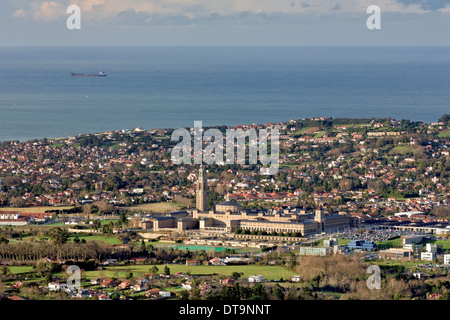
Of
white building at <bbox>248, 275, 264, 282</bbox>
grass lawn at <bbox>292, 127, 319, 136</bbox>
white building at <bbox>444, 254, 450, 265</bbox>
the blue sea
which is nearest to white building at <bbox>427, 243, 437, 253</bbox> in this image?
white building at <bbox>444, 254, 450, 265</bbox>

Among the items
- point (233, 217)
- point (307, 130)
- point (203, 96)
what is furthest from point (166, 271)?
point (203, 96)

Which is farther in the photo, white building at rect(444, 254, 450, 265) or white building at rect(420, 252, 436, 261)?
white building at rect(420, 252, 436, 261)

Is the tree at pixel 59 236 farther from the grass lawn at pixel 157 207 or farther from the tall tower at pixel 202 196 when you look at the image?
the grass lawn at pixel 157 207

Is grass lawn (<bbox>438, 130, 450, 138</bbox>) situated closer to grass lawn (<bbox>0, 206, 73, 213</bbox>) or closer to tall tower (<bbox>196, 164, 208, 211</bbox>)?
tall tower (<bbox>196, 164, 208, 211</bbox>)

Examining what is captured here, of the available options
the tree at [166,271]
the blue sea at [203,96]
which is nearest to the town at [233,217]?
the tree at [166,271]

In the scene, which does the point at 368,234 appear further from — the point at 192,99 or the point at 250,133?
the point at 192,99

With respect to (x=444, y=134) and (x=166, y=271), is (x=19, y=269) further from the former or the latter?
(x=444, y=134)
